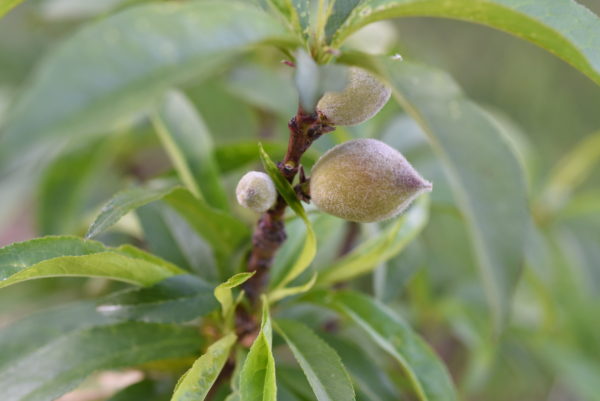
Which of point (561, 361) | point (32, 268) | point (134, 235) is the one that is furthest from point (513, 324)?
point (32, 268)

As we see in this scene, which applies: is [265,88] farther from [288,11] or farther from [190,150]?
[288,11]

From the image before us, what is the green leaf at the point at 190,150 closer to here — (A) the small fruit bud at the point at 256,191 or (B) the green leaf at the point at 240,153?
(B) the green leaf at the point at 240,153

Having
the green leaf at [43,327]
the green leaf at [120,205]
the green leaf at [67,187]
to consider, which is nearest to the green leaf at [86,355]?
the green leaf at [43,327]

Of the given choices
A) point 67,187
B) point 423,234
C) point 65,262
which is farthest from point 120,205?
point 423,234

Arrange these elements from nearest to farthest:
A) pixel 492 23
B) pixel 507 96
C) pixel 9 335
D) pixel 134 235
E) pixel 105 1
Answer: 1. pixel 492 23
2. pixel 9 335
3. pixel 134 235
4. pixel 105 1
5. pixel 507 96

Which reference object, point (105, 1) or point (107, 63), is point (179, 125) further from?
point (105, 1)
